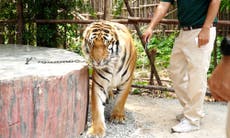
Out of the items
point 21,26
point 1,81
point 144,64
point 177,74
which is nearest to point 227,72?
point 1,81

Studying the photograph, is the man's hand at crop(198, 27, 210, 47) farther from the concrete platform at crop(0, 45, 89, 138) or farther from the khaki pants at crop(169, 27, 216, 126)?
the concrete platform at crop(0, 45, 89, 138)

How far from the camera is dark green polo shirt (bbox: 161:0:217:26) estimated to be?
146 inches

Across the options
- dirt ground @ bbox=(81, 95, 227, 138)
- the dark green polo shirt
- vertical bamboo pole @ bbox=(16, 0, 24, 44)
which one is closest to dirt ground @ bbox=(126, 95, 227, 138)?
dirt ground @ bbox=(81, 95, 227, 138)

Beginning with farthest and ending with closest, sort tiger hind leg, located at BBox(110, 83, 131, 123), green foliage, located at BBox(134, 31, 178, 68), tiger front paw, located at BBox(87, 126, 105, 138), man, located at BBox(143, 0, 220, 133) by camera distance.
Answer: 1. green foliage, located at BBox(134, 31, 178, 68)
2. tiger hind leg, located at BBox(110, 83, 131, 123)
3. tiger front paw, located at BBox(87, 126, 105, 138)
4. man, located at BBox(143, 0, 220, 133)

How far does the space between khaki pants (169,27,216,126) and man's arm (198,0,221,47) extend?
97 mm

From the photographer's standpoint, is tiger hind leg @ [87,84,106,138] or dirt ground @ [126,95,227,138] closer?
tiger hind leg @ [87,84,106,138]

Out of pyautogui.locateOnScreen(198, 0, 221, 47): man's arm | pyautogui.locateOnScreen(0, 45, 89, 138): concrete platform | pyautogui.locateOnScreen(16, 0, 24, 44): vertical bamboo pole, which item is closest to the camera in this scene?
pyautogui.locateOnScreen(0, 45, 89, 138): concrete platform

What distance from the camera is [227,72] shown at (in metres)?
1.11

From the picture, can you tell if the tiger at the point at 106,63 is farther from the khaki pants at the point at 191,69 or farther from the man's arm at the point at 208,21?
the man's arm at the point at 208,21

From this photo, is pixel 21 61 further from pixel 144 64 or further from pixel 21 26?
pixel 144 64

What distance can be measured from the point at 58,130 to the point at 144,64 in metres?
4.41

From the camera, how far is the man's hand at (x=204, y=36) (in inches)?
143

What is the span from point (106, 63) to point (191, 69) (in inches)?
32.4

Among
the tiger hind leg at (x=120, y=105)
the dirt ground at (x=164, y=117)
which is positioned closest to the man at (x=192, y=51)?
the dirt ground at (x=164, y=117)
